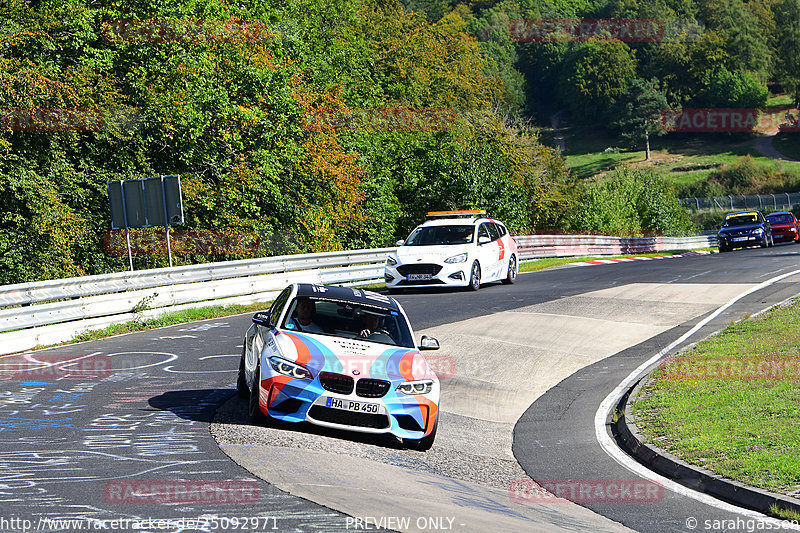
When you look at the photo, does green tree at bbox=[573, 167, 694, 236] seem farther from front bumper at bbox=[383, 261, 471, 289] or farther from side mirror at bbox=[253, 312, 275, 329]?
side mirror at bbox=[253, 312, 275, 329]

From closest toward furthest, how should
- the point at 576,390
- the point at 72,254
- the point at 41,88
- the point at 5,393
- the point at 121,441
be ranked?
the point at 121,441, the point at 5,393, the point at 576,390, the point at 41,88, the point at 72,254

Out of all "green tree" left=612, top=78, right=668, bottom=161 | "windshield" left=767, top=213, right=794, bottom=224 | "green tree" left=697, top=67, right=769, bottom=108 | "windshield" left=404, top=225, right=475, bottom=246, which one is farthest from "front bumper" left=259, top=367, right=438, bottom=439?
"green tree" left=697, top=67, right=769, bottom=108

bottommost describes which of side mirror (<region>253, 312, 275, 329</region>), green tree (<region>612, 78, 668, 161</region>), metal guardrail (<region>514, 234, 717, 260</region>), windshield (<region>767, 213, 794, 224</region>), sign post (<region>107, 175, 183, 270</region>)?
metal guardrail (<region>514, 234, 717, 260</region>)

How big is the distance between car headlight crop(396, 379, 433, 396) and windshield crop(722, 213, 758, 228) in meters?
37.9

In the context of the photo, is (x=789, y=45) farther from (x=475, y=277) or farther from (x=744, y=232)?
(x=475, y=277)

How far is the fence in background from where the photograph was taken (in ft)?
262

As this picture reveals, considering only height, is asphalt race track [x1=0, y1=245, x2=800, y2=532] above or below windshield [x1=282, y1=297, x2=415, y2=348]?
below

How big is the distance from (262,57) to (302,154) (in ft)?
12.5

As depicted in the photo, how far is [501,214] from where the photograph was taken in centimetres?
4412

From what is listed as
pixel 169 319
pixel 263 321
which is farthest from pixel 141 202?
pixel 263 321

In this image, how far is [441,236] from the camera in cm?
2294

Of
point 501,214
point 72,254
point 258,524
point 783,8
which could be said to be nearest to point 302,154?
point 72,254

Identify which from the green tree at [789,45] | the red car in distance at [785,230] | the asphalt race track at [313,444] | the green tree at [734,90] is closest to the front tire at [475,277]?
the asphalt race track at [313,444]

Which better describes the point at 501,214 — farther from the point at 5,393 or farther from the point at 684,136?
the point at 684,136
